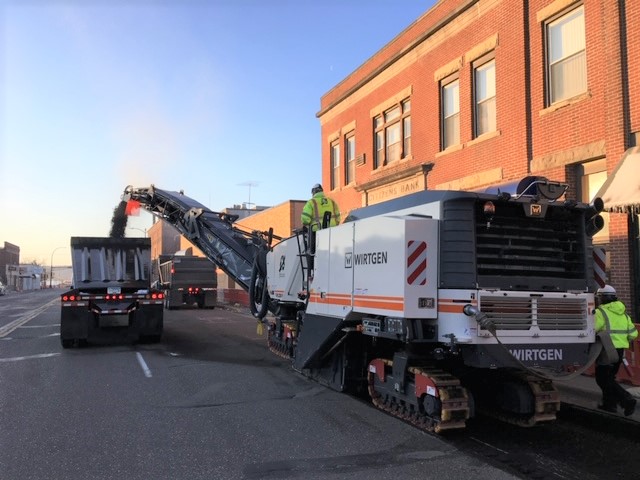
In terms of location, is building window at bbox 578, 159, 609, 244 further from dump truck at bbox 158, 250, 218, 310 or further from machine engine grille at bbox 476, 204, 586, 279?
dump truck at bbox 158, 250, 218, 310

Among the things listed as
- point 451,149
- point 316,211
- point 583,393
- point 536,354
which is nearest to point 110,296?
point 316,211

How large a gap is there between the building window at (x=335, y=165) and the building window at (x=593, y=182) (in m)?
11.8

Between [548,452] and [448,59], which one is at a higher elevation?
[448,59]

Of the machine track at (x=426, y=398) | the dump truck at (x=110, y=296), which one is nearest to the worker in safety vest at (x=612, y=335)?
the machine track at (x=426, y=398)

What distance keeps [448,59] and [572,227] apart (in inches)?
404

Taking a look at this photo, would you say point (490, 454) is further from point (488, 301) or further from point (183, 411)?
point (183, 411)

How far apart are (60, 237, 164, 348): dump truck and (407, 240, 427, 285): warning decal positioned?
31.8 ft

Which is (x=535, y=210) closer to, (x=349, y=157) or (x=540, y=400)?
(x=540, y=400)

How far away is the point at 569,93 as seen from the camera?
11.6 m

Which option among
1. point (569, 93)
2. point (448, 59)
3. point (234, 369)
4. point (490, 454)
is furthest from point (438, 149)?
point (490, 454)

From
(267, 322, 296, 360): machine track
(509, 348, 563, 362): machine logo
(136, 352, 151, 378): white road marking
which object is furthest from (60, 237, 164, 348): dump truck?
(509, 348, 563, 362): machine logo

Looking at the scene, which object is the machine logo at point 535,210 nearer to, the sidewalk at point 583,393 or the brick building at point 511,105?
the sidewalk at point 583,393

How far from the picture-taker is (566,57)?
11.7 metres

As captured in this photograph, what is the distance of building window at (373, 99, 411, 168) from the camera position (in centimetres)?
1741
